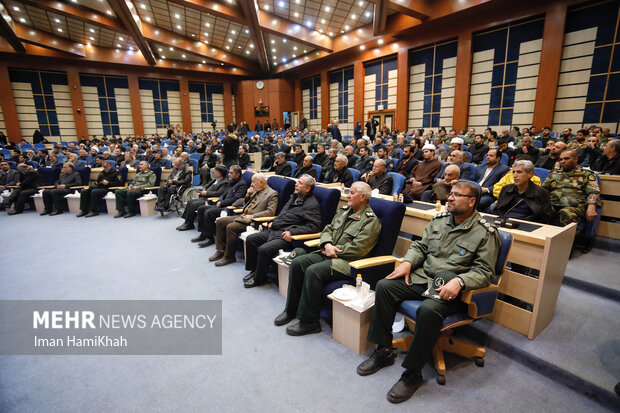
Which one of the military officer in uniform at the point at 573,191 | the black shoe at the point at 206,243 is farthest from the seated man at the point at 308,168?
the military officer in uniform at the point at 573,191

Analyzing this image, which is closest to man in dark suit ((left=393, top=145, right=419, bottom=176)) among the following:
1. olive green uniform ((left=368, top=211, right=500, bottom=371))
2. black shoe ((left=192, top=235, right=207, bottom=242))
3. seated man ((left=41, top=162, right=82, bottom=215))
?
olive green uniform ((left=368, top=211, right=500, bottom=371))

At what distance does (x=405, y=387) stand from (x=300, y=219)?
1.70 metres

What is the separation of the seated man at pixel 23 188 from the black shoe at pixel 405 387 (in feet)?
25.3

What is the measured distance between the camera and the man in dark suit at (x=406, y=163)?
15.9 ft

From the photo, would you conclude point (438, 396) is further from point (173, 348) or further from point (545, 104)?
point (545, 104)

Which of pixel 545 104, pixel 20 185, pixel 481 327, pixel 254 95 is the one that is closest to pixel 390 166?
pixel 481 327

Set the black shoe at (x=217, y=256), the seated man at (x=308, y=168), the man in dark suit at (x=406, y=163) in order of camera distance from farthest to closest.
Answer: the seated man at (x=308, y=168), the man in dark suit at (x=406, y=163), the black shoe at (x=217, y=256)

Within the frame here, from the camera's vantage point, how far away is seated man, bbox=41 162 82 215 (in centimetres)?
601

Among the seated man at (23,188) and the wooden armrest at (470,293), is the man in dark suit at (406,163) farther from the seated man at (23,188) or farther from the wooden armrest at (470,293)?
the seated man at (23,188)

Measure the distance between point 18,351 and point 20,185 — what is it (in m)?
5.97

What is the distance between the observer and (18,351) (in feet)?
6.85

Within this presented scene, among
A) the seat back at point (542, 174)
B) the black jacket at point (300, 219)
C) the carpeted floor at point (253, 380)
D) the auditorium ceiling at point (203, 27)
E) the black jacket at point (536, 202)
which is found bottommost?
the carpeted floor at point (253, 380)

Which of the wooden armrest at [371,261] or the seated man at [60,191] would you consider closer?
the wooden armrest at [371,261]

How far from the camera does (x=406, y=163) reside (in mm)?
4914
